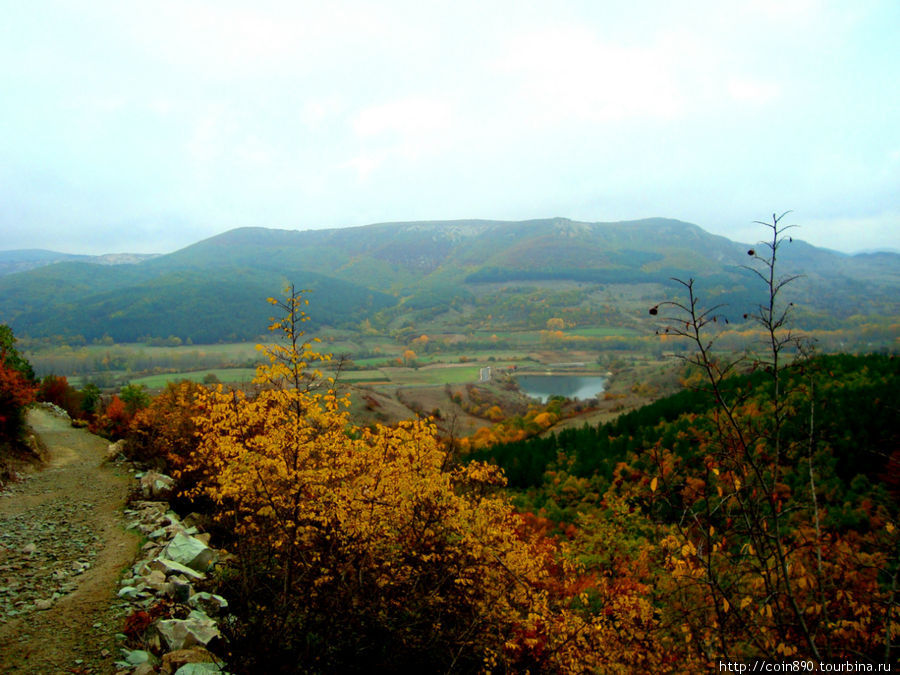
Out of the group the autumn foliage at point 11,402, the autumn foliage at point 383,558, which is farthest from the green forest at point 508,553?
the autumn foliage at point 11,402

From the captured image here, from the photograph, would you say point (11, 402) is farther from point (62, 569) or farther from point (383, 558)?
point (383, 558)

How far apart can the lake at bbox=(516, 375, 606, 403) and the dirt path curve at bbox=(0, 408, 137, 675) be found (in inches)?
2809

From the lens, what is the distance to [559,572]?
14586 mm

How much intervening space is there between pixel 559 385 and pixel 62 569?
9262 cm

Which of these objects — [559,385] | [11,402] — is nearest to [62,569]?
[11,402]

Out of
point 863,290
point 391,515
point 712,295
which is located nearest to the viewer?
point 391,515

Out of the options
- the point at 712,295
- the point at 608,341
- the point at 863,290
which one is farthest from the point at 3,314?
the point at 863,290

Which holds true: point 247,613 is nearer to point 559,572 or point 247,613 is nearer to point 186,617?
point 186,617

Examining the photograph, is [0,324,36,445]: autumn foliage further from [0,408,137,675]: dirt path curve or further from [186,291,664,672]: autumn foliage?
[186,291,664,672]: autumn foliage

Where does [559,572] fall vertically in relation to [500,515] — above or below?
below

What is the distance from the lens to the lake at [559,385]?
285ft

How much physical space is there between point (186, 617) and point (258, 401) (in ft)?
12.6

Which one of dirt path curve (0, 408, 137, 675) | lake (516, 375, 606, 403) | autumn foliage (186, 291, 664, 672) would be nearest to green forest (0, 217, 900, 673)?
autumn foliage (186, 291, 664, 672)

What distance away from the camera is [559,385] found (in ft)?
318
